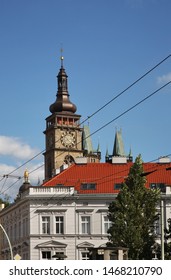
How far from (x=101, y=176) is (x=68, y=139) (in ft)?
274

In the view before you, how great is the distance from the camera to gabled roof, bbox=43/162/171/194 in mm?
74812

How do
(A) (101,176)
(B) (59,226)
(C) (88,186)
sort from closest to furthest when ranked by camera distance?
(B) (59,226), (C) (88,186), (A) (101,176)

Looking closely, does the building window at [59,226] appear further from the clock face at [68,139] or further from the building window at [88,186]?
the clock face at [68,139]

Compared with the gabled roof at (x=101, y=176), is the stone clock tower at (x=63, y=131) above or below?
above

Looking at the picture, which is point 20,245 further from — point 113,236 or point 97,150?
point 97,150

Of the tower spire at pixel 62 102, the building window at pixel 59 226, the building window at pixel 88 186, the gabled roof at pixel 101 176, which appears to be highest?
the tower spire at pixel 62 102

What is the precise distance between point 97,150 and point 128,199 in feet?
396

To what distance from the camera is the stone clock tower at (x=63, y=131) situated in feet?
511

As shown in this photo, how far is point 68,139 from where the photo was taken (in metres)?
160

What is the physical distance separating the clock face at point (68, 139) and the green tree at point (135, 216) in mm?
102668

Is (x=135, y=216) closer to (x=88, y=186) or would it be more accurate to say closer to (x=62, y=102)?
(x=88, y=186)

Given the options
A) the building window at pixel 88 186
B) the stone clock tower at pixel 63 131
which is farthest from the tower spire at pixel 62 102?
the building window at pixel 88 186

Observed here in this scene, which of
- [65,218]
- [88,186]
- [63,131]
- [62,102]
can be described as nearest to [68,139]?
[63,131]

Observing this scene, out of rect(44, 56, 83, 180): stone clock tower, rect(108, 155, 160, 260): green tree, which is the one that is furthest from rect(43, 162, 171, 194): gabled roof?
rect(44, 56, 83, 180): stone clock tower
